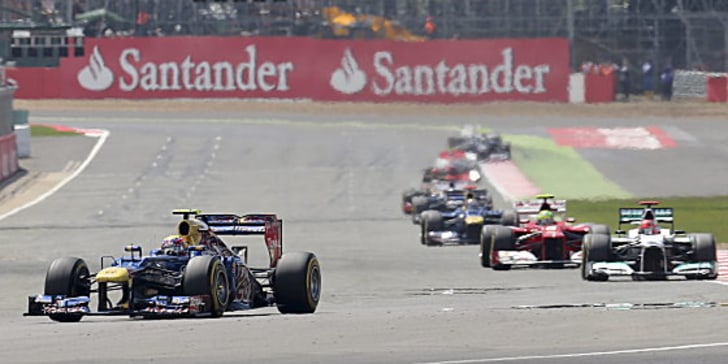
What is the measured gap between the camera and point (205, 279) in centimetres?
1866

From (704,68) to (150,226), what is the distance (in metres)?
38.5

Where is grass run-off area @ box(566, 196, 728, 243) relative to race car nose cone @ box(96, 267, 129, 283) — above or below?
below

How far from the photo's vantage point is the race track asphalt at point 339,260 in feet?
51.5

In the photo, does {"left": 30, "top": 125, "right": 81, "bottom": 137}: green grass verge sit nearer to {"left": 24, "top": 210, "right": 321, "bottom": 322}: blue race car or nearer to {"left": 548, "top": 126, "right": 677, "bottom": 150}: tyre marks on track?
{"left": 548, "top": 126, "right": 677, "bottom": 150}: tyre marks on track

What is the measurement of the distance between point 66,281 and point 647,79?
5968 centimetres

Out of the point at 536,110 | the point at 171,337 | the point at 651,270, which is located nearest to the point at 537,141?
the point at 536,110

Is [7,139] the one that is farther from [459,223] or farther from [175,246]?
[175,246]

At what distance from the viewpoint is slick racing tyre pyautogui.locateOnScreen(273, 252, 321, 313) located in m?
20.0

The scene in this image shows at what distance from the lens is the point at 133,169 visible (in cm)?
5981

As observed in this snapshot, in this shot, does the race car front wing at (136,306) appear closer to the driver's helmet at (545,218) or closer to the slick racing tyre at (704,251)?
the slick racing tyre at (704,251)

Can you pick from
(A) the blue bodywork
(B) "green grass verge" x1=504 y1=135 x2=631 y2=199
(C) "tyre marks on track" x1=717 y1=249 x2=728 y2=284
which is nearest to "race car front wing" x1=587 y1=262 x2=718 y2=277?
(C) "tyre marks on track" x1=717 y1=249 x2=728 y2=284

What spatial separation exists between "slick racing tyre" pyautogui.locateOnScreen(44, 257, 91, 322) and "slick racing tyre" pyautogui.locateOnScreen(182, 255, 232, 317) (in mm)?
1330

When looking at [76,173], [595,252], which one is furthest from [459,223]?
[76,173]

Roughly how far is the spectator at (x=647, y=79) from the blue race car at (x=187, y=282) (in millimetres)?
56507
